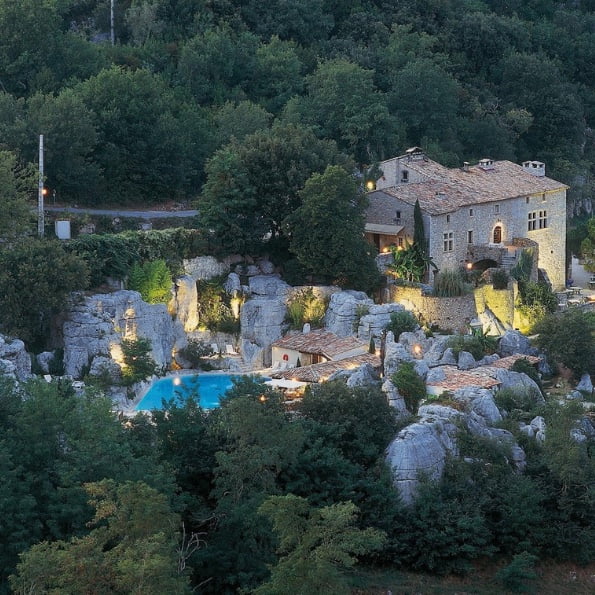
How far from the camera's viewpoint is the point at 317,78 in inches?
2687

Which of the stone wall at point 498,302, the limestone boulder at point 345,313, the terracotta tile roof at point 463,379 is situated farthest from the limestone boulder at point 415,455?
the stone wall at point 498,302

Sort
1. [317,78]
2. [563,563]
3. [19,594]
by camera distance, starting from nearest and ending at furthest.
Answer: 1. [19,594]
2. [563,563]
3. [317,78]

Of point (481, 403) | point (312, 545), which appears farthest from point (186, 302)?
point (312, 545)

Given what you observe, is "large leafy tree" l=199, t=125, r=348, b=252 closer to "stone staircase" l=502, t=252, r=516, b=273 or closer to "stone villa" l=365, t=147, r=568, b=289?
"stone villa" l=365, t=147, r=568, b=289

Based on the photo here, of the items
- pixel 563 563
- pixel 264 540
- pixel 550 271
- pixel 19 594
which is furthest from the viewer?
pixel 550 271

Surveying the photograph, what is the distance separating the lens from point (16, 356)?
4766cm

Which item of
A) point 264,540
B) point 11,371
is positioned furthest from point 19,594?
point 11,371

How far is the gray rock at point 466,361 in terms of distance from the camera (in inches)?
2047

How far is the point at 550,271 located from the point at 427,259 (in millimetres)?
7614

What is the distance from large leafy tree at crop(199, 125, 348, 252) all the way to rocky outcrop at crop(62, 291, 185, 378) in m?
3.87

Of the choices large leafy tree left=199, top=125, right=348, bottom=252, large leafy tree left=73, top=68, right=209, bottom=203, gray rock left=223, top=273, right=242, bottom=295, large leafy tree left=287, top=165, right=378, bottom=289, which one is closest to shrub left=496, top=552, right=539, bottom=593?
large leafy tree left=287, top=165, right=378, bottom=289

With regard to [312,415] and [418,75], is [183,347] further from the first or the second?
[418,75]

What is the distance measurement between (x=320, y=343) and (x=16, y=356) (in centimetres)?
975

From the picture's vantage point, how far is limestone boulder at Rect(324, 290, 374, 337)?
5341 cm
